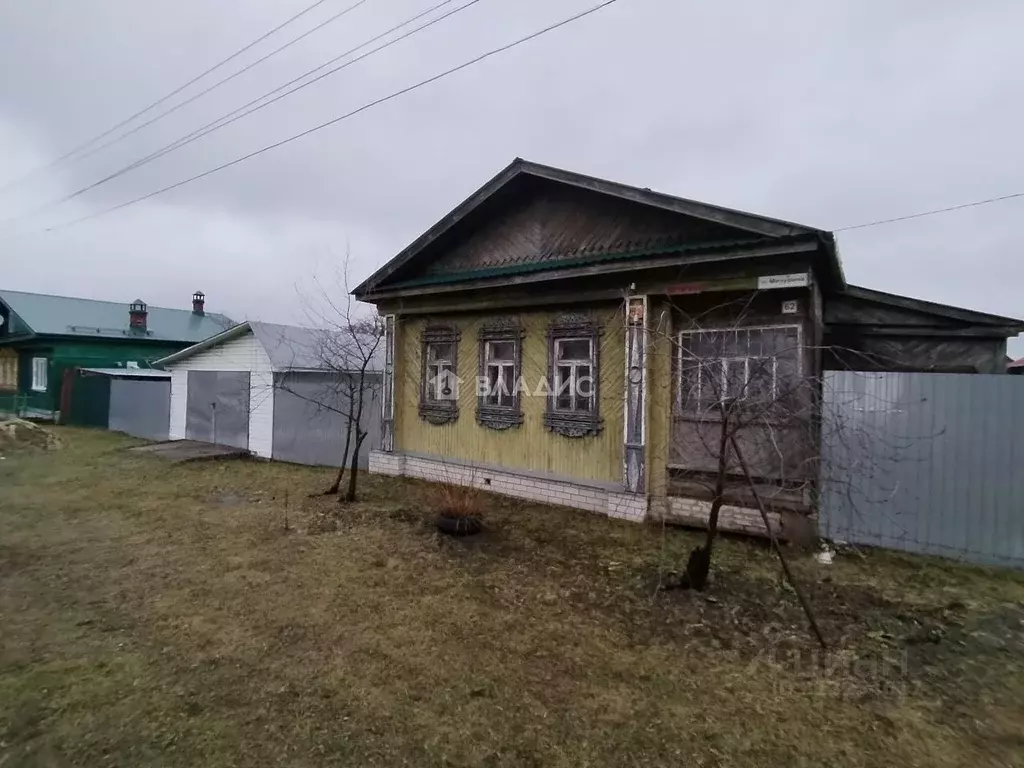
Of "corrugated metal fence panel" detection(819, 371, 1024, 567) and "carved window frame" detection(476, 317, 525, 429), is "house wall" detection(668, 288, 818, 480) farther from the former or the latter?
"carved window frame" detection(476, 317, 525, 429)

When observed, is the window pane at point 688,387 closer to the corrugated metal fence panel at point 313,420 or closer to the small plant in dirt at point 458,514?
the small plant in dirt at point 458,514

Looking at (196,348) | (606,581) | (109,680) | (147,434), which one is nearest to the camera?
(109,680)

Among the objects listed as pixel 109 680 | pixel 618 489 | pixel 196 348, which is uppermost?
pixel 196 348

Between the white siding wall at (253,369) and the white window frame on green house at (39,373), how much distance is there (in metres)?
11.4

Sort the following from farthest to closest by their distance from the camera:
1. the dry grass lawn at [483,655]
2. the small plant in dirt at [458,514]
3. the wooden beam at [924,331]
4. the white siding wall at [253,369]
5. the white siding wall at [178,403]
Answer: the white siding wall at [178,403], the white siding wall at [253,369], the wooden beam at [924,331], the small plant in dirt at [458,514], the dry grass lawn at [483,655]

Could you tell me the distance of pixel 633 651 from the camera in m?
3.84

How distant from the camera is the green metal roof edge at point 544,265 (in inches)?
263

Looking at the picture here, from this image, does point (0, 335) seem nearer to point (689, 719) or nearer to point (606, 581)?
point (606, 581)

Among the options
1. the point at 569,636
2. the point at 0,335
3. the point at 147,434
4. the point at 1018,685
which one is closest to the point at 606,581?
the point at 569,636

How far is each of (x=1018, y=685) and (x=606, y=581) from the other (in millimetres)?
2841

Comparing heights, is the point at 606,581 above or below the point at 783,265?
below

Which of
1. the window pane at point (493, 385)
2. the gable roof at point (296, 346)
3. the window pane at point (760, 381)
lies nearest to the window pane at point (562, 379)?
the window pane at point (493, 385)

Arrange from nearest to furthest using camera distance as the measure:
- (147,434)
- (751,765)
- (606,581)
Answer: (751,765), (606,581), (147,434)

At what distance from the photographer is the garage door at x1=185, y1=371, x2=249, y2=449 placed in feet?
43.9
